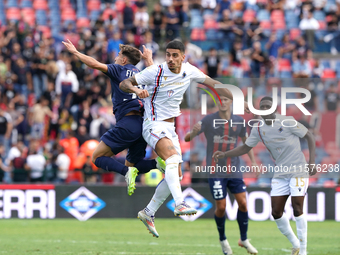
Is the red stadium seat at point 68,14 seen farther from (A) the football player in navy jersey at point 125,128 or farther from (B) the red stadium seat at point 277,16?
(A) the football player in navy jersey at point 125,128

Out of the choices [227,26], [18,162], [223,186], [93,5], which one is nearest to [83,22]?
[93,5]

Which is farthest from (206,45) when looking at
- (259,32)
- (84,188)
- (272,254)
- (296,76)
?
(272,254)

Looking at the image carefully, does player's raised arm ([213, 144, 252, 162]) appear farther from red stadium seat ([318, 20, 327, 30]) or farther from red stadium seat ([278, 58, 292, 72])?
red stadium seat ([318, 20, 327, 30])

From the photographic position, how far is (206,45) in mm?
20703

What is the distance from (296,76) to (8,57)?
9441 millimetres

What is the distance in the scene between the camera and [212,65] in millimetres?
18875

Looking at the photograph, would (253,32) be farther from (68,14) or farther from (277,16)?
(68,14)

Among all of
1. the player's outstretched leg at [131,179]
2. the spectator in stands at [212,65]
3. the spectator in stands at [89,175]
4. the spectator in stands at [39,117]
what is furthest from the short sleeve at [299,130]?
the spectator in stands at [39,117]

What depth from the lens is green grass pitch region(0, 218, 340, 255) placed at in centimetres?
1091

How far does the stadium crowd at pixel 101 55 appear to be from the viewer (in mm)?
16781

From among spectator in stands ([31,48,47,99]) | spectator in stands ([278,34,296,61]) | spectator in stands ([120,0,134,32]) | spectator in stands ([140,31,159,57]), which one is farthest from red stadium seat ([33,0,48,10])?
spectator in stands ([278,34,296,61])

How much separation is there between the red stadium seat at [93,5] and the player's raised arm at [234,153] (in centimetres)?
1420

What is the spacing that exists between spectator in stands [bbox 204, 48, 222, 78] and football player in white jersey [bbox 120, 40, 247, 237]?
33.0 feet

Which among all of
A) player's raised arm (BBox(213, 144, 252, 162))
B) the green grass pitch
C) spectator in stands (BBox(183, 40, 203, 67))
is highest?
spectator in stands (BBox(183, 40, 203, 67))
